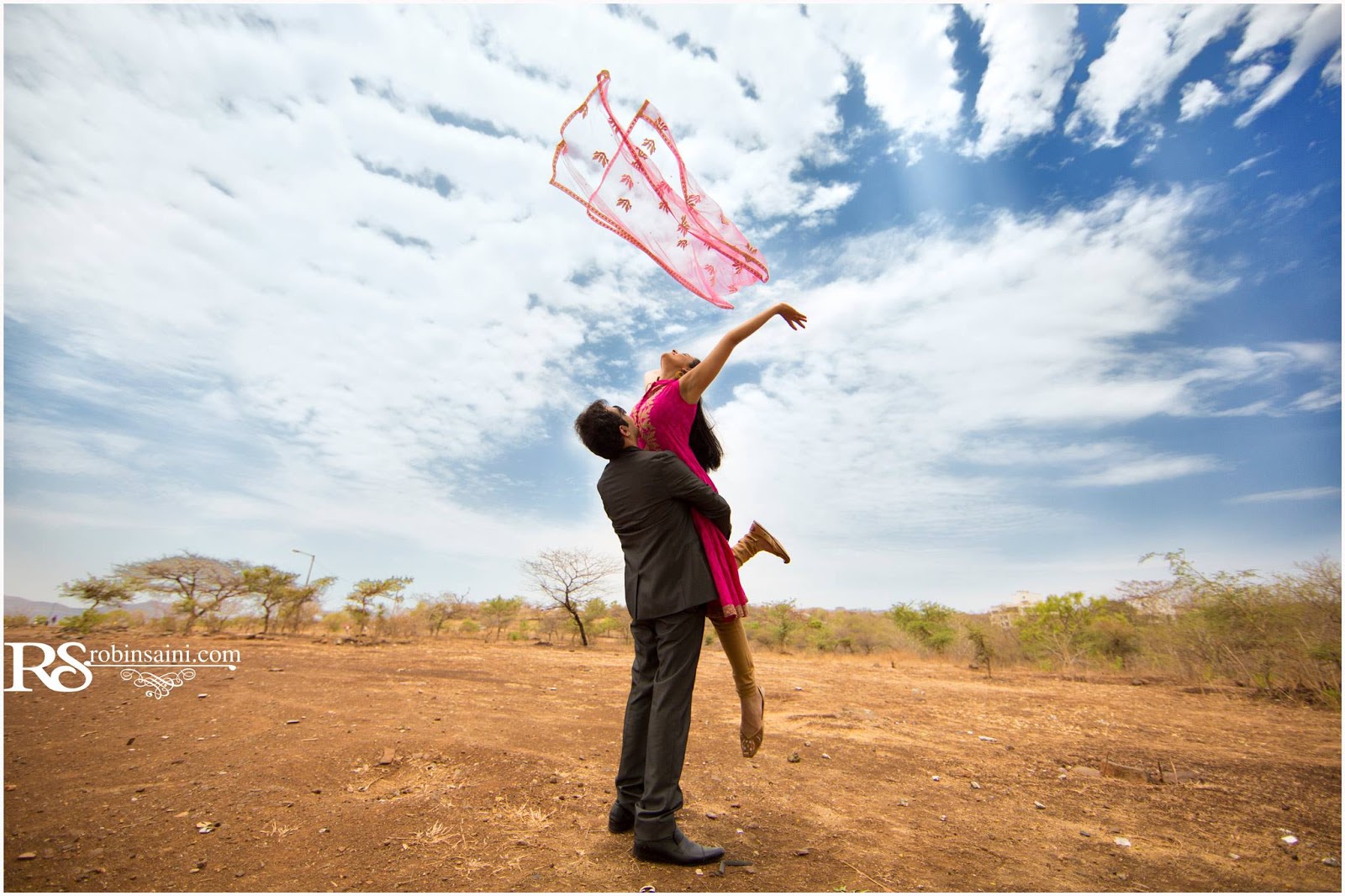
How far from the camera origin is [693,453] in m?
2.80

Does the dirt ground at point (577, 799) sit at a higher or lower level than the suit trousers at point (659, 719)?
lower

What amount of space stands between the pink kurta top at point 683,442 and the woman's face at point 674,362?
7cm

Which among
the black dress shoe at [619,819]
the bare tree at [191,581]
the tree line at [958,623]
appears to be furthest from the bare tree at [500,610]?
the black dress shoe at [619,819]

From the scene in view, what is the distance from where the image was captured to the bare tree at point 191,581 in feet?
57.3

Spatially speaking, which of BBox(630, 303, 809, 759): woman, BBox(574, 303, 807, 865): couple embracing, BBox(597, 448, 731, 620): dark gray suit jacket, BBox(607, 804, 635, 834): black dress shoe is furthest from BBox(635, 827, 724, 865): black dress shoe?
BBox(597, 448, 731, 620): dark gray suit jacket

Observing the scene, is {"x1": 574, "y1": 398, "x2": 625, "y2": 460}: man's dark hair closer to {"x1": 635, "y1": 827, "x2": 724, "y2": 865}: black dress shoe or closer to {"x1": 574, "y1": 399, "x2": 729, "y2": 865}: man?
{"x1": 574, "y1": 399, "x2": 729, "y2": 865}: man

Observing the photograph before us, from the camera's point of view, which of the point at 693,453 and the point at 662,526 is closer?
the point at 662,526

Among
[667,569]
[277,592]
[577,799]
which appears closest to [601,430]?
[667,569]

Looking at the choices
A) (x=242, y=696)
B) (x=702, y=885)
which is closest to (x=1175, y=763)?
(x=702, y=885)

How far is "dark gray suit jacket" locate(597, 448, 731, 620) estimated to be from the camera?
2430 mm

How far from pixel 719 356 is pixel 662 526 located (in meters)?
0.78

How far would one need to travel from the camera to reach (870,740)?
4.85 metres

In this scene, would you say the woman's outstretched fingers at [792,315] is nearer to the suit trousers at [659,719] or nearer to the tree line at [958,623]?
the suit trousers at [659,719]

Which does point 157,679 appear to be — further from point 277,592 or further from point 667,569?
point 277,592
